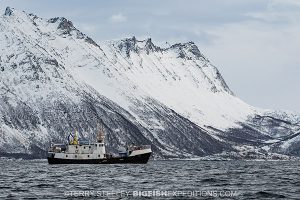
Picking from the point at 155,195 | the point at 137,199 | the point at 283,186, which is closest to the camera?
the point at 137,199

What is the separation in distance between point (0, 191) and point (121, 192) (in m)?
17.3

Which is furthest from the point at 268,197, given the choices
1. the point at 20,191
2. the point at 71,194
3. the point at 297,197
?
the point at 20,191

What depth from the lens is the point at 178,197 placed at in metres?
85.7

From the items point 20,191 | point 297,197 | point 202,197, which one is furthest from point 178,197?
point 20,191

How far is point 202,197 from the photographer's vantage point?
85.4 m

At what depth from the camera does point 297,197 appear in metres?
85.6

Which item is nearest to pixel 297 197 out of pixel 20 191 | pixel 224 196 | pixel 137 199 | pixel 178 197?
pixel 224 196

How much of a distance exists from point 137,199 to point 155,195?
→ 19.8 ft

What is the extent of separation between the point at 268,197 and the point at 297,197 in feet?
12.7

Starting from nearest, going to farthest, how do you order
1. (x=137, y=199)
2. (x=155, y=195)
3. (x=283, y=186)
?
(x=137, y=199) < (x=155, y=195) < (x=283, y=186)

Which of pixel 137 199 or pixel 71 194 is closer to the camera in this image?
pixel 137 199

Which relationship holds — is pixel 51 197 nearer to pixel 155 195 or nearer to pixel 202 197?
pixel 155 195

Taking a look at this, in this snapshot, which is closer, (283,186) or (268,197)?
(268,197)

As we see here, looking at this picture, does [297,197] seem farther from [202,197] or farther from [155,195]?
[155,195]
